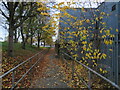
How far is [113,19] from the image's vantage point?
6062 millimetres

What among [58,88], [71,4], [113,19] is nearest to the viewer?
[58,88]

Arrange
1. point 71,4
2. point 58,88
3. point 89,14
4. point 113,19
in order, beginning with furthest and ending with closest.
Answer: point 113,19, point 89,14, point 71,4, point 58,88

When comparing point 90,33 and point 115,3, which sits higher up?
point 115,3

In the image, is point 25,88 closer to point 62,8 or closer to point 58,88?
point 58,88

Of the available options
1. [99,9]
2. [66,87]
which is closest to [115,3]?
[99,9]

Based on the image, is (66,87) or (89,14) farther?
(89,14)

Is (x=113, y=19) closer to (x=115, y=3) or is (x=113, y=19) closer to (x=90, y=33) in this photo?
(x=115, y=3)

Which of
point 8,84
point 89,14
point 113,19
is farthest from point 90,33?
point 8,84

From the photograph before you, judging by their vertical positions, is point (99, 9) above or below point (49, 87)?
above

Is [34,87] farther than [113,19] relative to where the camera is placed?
No

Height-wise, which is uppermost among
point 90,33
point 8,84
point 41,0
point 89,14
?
point 41,0

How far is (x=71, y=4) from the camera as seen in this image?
4527mm

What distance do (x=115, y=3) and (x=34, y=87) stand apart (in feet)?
17.3

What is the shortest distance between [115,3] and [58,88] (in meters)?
4.82
